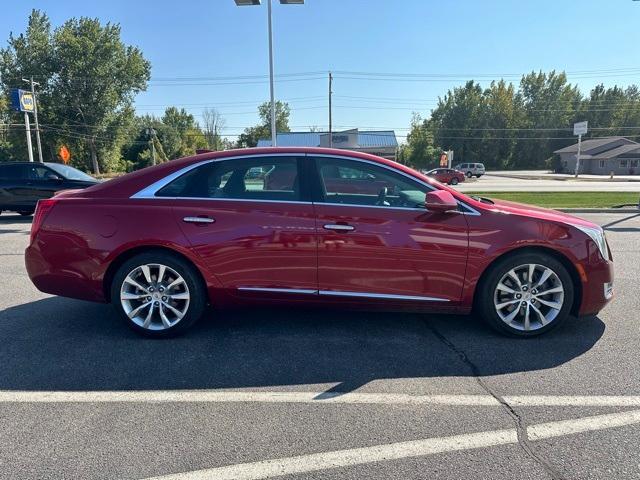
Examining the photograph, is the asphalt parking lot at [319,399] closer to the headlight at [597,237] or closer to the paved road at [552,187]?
the headlight at [597,237]

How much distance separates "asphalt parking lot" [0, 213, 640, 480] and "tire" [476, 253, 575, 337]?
0.63 ft

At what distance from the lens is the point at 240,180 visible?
3965 mm

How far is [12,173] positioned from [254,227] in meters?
11.6

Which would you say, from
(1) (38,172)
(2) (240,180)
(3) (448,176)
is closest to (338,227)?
(2) (240,180)

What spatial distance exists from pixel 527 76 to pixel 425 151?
3481 cm

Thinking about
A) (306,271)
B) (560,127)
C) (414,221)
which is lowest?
(306,271)

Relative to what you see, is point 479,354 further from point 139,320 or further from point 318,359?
point 139,320

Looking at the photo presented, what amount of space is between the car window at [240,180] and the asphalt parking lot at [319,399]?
1316 mm

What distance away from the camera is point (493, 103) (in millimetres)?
83625

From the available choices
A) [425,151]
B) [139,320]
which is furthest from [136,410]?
[425,151]

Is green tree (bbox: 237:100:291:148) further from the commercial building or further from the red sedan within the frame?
the red sedan

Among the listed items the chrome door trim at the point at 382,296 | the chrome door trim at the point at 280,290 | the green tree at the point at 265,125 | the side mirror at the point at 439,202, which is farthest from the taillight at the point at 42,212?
the green tree at the point at 265,125

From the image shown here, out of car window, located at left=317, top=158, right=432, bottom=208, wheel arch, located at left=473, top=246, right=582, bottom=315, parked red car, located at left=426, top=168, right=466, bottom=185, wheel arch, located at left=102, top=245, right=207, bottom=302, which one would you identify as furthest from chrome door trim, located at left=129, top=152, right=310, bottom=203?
parked red car, located at left=426, top=168, right=466, bottom=185

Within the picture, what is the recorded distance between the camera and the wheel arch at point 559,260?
12.3 feet
